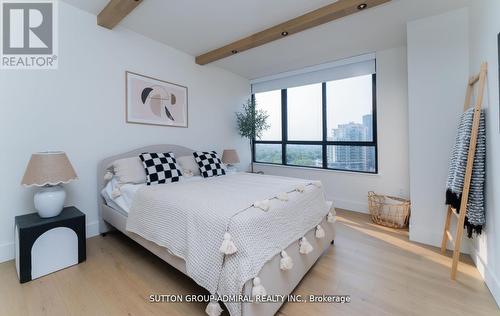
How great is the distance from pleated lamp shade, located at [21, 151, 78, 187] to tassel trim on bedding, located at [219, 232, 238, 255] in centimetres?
162

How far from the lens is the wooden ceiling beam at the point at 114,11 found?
207cm

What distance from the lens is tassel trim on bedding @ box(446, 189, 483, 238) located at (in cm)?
176

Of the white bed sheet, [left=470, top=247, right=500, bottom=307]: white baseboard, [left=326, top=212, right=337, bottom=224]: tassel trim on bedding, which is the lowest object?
[left=470, top=247, right=500, bottom=307]: white baseboard

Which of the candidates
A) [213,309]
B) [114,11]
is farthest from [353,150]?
[114,11]

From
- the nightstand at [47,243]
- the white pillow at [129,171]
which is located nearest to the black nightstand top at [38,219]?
the nightstand at [47,243]

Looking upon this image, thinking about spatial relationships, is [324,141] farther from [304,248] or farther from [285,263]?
[285,263]

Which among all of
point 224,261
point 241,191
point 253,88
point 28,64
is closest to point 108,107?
point 28,64

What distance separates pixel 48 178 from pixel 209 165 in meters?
1.67

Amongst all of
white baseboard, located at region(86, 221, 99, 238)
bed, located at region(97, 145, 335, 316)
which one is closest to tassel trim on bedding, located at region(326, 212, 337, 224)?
bed, located at region(97, 145, 335, 316)

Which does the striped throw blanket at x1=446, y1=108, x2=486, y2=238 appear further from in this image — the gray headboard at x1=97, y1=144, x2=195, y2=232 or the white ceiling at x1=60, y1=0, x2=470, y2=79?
the gray headboard at x1=97, y1=144, x2=195, y2=232

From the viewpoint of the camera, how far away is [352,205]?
11.5 ft

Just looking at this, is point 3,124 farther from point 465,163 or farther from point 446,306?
point 465,163

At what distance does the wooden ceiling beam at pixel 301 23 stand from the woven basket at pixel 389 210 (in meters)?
2.26

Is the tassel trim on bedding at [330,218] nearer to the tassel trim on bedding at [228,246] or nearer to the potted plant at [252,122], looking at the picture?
the tassel trim on bedding at [228,246]
